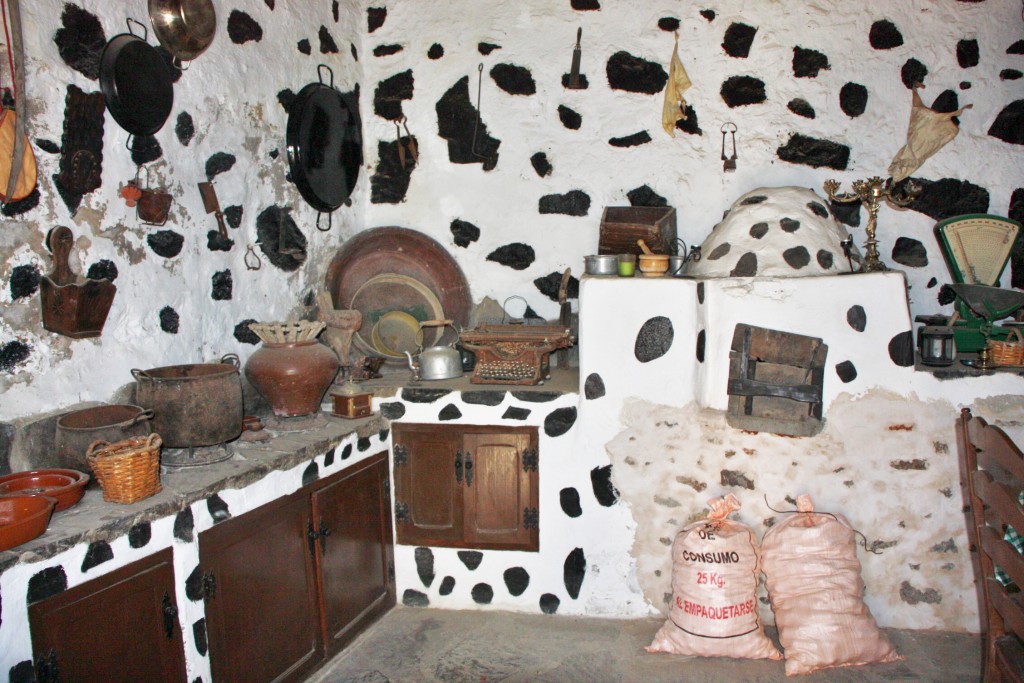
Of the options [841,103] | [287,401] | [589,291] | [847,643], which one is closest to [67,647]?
[287,401]

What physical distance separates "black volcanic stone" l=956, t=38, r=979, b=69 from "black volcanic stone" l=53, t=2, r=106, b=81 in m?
3.33

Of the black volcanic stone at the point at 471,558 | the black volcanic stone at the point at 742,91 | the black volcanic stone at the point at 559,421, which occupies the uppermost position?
the black volcanic stone at the point at 742,91

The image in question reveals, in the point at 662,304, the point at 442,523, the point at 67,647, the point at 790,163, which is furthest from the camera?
the point at 790,163

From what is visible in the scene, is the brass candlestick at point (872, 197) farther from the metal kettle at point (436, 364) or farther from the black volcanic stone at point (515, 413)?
the metal kettle at point (436, 364)

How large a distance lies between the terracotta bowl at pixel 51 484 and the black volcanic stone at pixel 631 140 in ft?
8.48

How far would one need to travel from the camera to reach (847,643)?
2598 millimetres

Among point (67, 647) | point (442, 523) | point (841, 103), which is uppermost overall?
point (841, 103)

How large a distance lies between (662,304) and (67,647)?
2201mm

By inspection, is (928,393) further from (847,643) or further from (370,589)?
(370,589)

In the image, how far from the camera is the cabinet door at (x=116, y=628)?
1634mm

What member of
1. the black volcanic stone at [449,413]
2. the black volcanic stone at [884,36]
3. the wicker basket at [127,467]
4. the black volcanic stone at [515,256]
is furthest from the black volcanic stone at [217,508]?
the black volcanic stone at [884,36]

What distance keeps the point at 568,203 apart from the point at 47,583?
261 cm

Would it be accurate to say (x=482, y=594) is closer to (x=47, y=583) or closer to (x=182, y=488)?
(x=182, y=488)

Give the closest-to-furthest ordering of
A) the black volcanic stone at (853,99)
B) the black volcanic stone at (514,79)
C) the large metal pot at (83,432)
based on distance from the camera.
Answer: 1. the large metal pot at (83,432)
2. the black volcanic stone at (853,99)
3. the black volcanic stone at (514,79)
